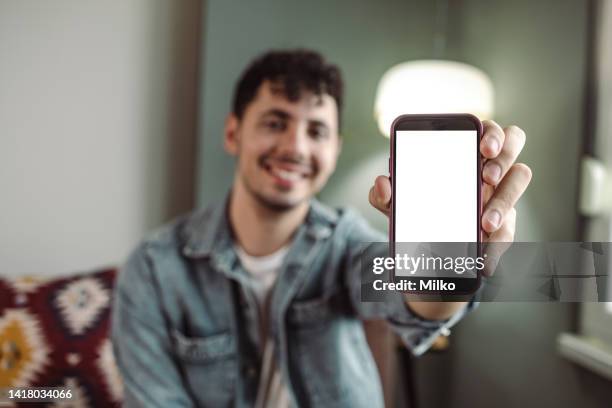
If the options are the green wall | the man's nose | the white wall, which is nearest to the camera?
the man's nose

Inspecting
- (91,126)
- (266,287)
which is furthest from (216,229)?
(91,126)

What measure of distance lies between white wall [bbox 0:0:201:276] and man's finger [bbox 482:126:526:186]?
54 cm

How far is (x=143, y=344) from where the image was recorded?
0.51 metres

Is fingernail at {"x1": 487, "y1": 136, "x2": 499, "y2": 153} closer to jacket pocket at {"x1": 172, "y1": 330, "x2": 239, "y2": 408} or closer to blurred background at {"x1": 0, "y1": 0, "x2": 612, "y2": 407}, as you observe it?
blurred background at {"x1": 0, "y1": 0, "x2": 612, "y2": 407}

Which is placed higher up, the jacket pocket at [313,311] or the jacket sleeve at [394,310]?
the jacket sleeve at [394,310]

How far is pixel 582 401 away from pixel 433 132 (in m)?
0.39

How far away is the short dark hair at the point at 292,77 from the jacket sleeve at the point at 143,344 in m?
0.21

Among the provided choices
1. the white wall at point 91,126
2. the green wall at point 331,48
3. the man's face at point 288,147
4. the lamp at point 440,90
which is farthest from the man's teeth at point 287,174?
the green wall at point 331,48

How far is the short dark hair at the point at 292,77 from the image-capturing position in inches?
18.7

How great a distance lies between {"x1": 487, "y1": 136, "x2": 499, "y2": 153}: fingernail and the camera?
184 mm

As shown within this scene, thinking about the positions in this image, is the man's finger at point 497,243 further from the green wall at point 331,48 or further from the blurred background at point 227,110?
the green wall at point 331,48

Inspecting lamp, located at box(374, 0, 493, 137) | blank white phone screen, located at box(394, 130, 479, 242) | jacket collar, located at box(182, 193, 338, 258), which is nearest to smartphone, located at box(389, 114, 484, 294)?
blank white phone screen, located at box(394, 130, 479, 242)

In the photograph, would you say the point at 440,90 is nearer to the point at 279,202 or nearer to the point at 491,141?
the point at 279,202

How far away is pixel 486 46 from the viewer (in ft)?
2.54
